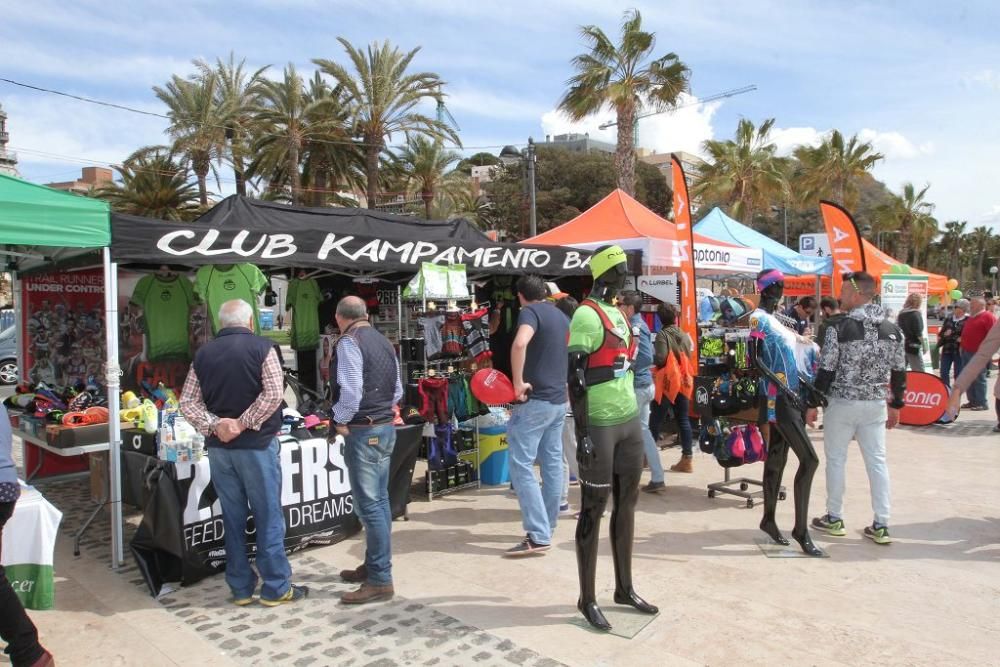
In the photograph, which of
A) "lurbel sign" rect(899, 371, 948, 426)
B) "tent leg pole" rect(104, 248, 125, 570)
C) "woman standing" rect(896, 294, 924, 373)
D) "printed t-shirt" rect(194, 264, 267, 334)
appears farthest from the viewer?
"woman standing" rect(896, 294, 924, 373)

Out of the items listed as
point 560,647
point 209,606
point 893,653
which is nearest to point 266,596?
point 209,606

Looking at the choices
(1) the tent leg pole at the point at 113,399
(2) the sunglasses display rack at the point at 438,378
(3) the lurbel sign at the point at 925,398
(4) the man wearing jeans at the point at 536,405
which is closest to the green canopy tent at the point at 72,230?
(1) the tent leg pole at the point at 113,399

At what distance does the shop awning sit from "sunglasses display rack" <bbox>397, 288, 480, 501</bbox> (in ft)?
8.33

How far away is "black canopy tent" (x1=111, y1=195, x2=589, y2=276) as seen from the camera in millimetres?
4570

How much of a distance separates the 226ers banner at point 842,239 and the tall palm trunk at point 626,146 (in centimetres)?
1107

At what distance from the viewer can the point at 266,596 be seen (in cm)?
401

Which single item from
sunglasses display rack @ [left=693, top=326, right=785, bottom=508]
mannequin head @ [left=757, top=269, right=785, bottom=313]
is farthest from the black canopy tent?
mannequin head @ [left=757, top=269, right=785, bottom=313]

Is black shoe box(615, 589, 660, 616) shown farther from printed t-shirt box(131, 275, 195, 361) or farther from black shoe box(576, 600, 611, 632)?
printed t-shirt box(131, 275, 195, 361)

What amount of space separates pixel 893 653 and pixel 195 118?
77.2 feet

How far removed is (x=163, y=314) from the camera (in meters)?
6.43

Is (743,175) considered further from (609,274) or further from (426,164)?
(609,274)

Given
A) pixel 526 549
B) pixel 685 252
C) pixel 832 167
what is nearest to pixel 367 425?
pixel 526 549

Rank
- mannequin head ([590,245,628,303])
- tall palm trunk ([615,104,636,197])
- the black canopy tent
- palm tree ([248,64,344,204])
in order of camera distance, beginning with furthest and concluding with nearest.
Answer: palm tree ([248,64,344,204]) → tall palm trunk ([615,104,636,197]) → the black canopy tent → mannequin head ([590,245,628,303])

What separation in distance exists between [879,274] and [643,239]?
24.7 feet
